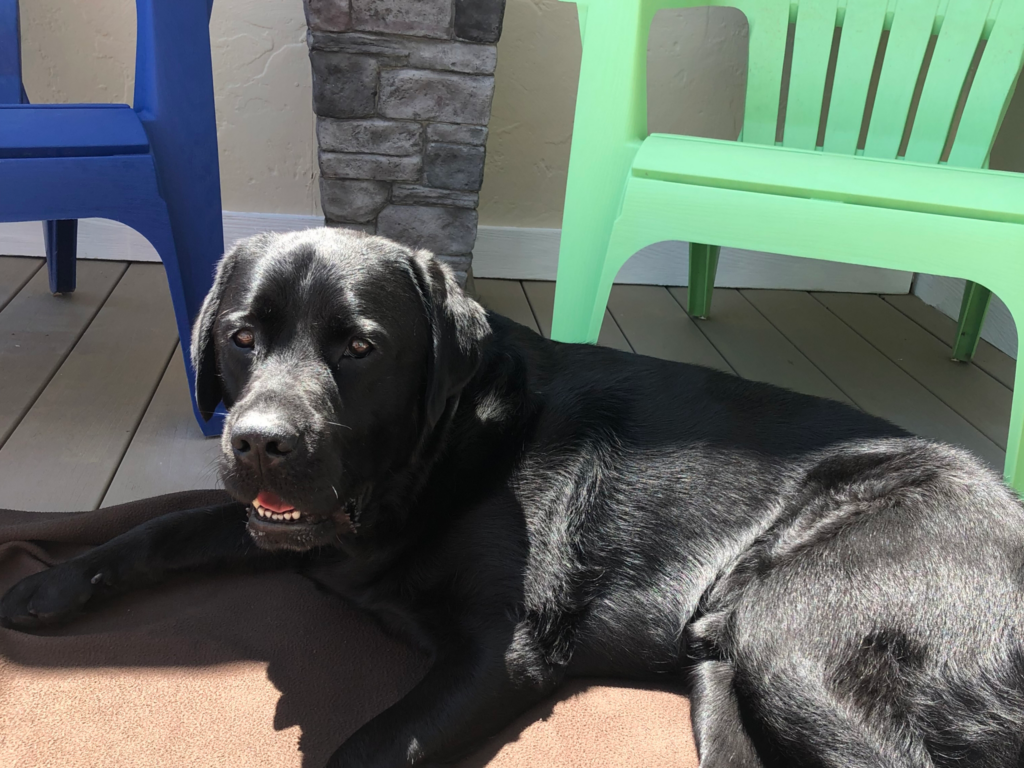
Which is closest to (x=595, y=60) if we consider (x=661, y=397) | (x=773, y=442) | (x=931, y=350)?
(x=661, y=397)

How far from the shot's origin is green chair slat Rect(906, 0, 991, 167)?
2.59 m

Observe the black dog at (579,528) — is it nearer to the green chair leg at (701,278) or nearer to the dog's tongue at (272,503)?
the dog's tongue at (272,503)

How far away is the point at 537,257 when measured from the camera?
3.77 m

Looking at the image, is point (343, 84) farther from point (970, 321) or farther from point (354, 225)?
point (970, 321)

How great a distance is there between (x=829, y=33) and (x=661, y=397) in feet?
5.72

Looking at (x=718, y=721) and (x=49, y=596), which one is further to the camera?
(x=49, y=596)

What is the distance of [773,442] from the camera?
1.68 metres

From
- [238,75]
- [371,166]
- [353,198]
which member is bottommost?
[353,198]

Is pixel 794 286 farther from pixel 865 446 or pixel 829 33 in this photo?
pixel 865 446

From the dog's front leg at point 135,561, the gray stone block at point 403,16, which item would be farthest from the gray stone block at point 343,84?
the dog's front leg at point 135,561

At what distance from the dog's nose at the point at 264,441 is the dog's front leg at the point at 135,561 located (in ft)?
1.87

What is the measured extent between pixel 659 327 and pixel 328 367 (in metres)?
2.18

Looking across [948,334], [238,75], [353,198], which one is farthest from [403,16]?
[948,334]

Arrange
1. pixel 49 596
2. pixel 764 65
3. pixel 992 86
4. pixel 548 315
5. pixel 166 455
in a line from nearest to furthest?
1. pixel 49 596
2. pixel 166 455
3. pixel 992 86
4. pixel 764 65
5. pixel 548 315
